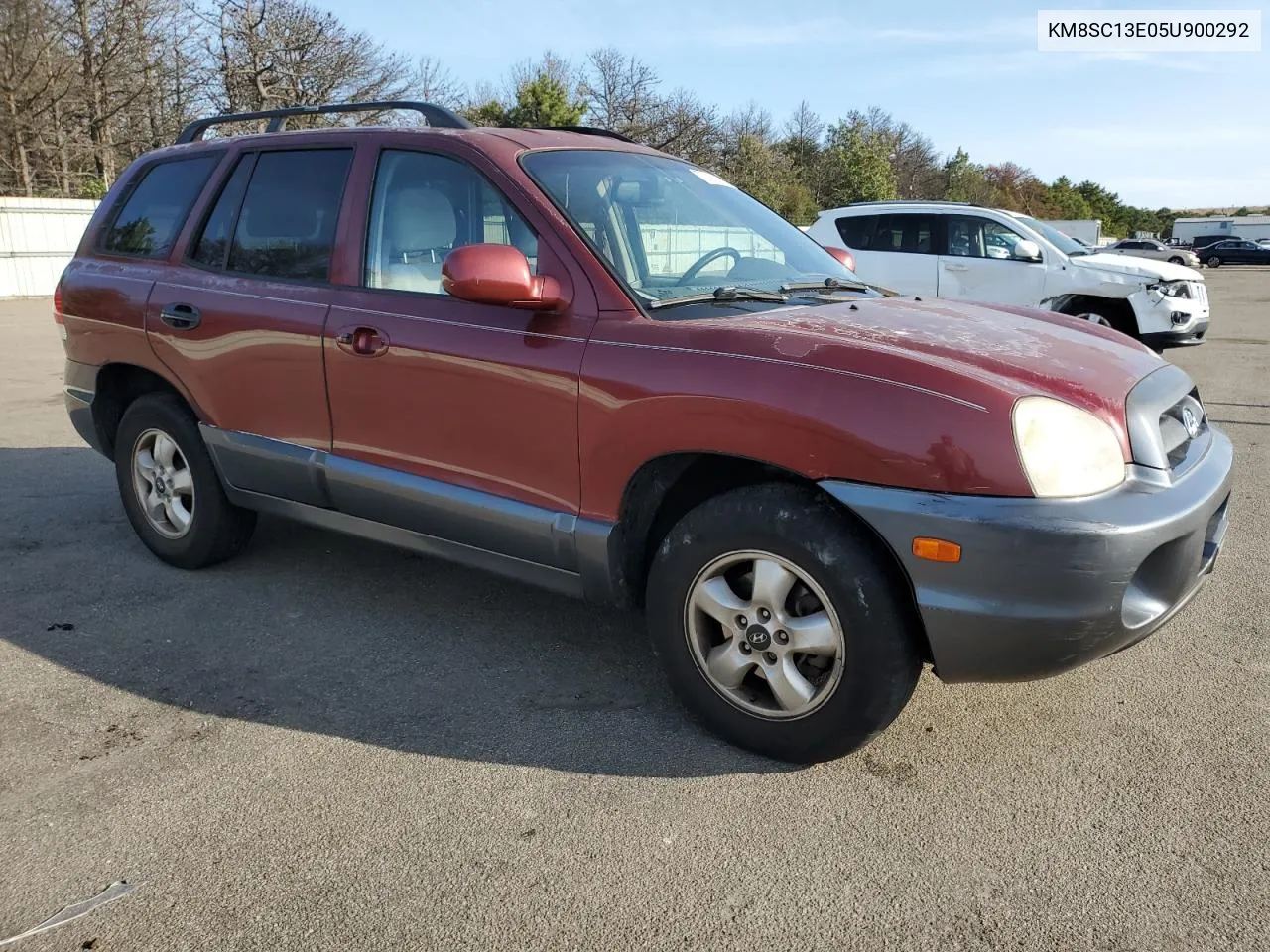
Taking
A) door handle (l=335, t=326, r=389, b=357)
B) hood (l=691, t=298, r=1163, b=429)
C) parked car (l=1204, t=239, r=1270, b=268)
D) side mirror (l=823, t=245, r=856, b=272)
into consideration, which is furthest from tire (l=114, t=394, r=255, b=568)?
parked car (l=1204, t=239, r=1270, b=268)

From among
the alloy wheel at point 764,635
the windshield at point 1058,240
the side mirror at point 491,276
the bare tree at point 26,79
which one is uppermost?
the bare tree at point 26,79

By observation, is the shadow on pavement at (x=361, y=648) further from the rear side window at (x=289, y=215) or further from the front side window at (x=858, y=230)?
the front side window at (x=858, y=230)

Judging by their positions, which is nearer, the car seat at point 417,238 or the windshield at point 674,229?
the windshield at point 674,229

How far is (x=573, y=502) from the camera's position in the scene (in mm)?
3199

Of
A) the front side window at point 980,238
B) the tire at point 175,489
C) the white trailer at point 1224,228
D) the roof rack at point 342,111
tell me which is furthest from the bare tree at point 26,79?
the white trailer at point 1224,228

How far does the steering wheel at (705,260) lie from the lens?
11.2ft

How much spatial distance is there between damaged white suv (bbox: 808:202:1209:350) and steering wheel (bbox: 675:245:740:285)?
718 centimetres

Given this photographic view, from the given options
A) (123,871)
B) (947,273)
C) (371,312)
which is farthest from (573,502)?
(947,273)

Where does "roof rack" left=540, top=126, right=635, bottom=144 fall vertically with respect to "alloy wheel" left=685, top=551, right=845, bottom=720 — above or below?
above

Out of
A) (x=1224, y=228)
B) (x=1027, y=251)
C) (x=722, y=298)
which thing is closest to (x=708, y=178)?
(x=722, y=298)

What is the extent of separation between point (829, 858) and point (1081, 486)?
3.72ft

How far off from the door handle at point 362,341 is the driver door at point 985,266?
8846mm

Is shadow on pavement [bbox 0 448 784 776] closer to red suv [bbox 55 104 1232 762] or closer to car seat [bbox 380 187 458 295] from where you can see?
red suv [bbox 55 104 1232 762]

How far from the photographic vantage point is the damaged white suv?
1080cm
